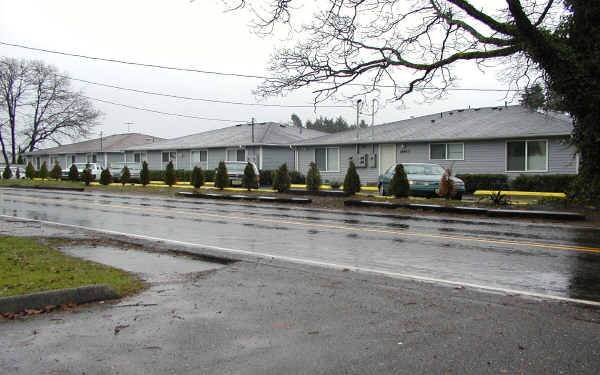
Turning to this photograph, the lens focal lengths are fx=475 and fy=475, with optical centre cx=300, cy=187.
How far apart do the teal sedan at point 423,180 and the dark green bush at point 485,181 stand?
6.00 metres

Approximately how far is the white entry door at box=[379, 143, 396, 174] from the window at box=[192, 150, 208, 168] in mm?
16919

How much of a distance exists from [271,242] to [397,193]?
10.8 meters

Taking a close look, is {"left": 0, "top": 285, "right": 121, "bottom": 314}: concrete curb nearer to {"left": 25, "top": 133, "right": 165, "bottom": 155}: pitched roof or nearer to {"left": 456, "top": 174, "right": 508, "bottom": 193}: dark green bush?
{"left": 456, "top": 174, "right": 508, "bottom": 193}: dark green bush

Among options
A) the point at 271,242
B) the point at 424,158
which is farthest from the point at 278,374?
the point at 424,158

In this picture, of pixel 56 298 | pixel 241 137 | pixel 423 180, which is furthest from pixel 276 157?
pixel 56 298

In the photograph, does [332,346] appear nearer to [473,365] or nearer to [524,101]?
[473,365]

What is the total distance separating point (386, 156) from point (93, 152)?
4072 centimetres

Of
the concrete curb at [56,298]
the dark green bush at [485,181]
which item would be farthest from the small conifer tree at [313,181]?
the concrete curb at [56,298]

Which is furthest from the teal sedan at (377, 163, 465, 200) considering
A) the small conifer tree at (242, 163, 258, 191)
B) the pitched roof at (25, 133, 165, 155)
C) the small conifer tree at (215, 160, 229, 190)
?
the pitched roof at (25, 133, 165, 155)

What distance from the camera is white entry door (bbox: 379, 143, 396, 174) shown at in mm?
30656

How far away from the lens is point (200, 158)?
42.0m

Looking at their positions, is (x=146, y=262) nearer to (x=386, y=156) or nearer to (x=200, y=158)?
(x=386, y=156)

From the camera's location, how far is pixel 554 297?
17.9 ft

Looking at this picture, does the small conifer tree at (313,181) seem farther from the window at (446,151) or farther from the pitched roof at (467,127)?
the window at (446,151)
